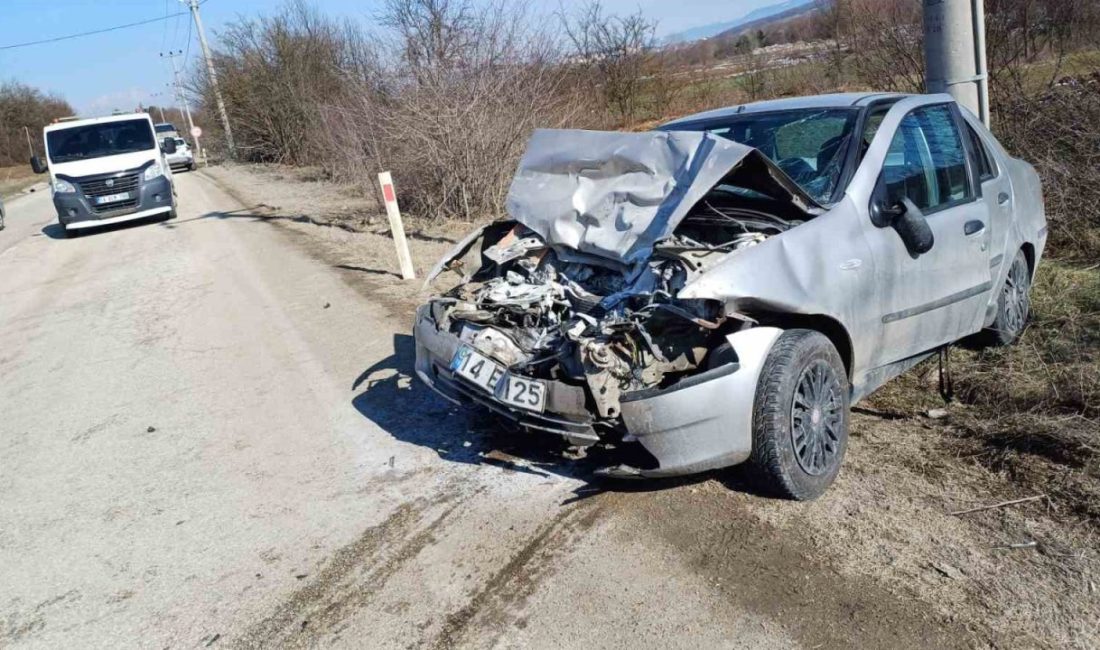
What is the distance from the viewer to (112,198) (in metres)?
17.1

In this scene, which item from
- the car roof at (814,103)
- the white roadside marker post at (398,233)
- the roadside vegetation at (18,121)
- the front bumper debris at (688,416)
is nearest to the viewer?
the front bumper debris at (688,416)

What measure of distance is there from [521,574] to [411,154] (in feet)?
35.5

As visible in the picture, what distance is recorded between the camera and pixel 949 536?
345cm

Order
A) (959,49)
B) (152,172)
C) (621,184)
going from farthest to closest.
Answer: (152,172) < (959,49) < (621,184)

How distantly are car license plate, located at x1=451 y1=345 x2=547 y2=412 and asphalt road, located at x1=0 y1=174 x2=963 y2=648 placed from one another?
0.56 meters

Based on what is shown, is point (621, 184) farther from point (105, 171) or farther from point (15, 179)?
point (15, 179)

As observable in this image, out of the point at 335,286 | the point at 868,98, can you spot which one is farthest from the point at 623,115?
the point at 868,98

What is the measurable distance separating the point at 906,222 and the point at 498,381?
7.10ft

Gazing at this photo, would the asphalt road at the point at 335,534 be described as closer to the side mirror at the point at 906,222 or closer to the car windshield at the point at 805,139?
the side mirror at the point at 906,222

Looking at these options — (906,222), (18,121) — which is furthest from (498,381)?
(18,121)

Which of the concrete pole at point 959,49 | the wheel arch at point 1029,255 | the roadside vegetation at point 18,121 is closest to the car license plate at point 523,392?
the wheel arch at point 1029,255

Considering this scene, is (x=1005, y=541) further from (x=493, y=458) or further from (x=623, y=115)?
(x=623, y=115)

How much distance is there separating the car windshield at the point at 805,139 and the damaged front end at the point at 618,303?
0.32m

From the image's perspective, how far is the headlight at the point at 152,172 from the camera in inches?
687
